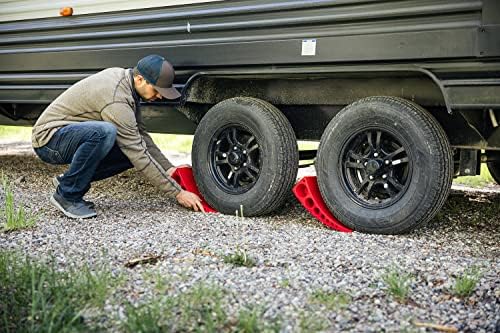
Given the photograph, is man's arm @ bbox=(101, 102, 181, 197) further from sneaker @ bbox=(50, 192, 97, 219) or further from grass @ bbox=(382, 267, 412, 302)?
grass @ bbox=(382, 267, 412, 302)

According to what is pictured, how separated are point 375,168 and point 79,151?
6.59ft

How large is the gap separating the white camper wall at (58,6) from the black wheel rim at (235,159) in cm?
104

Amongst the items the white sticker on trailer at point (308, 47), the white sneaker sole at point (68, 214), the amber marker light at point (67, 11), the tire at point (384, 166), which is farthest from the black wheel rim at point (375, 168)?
the amber marker light at point (67, 11)

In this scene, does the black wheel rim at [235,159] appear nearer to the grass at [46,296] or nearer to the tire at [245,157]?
the tire at [245,157]

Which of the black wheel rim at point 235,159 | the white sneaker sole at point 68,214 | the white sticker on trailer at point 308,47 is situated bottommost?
the white sneaker sole at point 68,214

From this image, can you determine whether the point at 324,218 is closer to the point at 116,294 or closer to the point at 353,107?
the point at 353,107

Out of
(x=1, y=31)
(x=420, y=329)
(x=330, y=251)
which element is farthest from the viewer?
(x=1, y=31)

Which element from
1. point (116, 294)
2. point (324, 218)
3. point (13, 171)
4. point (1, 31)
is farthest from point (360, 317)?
point (13, 171)

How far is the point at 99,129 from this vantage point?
16.2 ft

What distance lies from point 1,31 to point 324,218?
3.70 meters

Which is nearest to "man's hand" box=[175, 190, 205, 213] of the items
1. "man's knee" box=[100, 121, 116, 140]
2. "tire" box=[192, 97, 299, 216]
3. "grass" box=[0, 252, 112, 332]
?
"tire" box=[192, 97, 299, 216]

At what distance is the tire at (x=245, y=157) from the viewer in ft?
16.7

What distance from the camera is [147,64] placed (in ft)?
16.4

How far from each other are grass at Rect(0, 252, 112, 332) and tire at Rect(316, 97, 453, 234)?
1908mm
